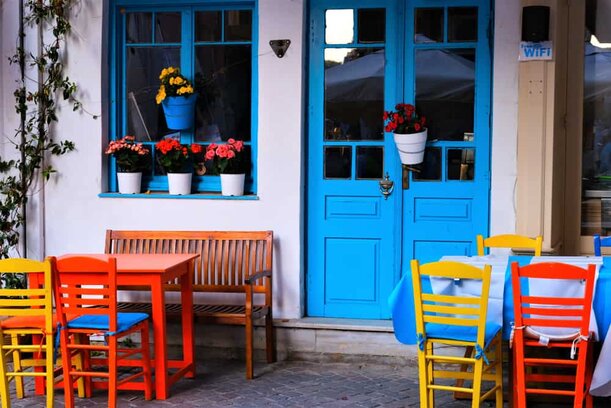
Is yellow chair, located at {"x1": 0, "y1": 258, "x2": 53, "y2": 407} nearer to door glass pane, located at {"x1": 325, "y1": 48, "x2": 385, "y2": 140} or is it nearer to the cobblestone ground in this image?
the cobblestone ground

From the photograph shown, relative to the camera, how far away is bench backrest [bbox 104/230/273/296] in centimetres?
784

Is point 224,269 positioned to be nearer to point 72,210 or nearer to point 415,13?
point 72,210

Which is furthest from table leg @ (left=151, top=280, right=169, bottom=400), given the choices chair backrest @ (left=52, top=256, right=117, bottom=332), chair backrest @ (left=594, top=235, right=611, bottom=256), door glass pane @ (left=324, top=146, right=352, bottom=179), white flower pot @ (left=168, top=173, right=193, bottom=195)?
chair backrest @ (left=594, top=235, right=611, bottom=256)

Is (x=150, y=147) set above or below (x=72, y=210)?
above

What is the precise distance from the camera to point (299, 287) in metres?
7.95

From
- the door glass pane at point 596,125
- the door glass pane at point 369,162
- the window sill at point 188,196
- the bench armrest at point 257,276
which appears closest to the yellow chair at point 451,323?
the bench armrest at point 257,276

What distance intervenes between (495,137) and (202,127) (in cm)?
262

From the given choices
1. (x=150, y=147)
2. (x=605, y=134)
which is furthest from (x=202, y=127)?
(x=605, y=134)

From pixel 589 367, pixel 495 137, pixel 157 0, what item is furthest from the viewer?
pixel 157 0

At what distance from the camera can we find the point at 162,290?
21.5ft

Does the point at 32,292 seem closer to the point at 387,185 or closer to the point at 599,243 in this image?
the point at 387,185

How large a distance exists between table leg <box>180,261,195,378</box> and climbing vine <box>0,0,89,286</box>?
1.99 m

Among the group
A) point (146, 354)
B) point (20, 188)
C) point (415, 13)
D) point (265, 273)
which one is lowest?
point (146, 354)

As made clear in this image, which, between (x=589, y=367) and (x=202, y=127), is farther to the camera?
(x=202, y=127)
